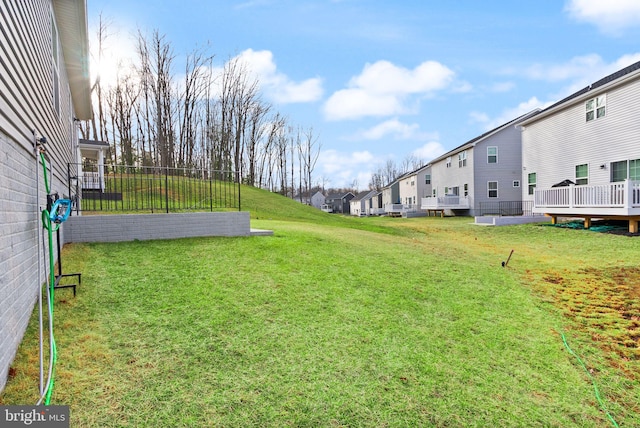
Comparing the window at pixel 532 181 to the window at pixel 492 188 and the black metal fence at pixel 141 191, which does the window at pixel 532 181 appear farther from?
the black metal fence at pixel 141 191

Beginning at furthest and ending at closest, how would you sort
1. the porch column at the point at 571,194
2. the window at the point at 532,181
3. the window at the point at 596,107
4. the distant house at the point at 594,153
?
1. the window at the point at 532,181
2. the window at the point at 596,107
3. the porch column at the point at 571,194
4. the distant house at the point at 594,153

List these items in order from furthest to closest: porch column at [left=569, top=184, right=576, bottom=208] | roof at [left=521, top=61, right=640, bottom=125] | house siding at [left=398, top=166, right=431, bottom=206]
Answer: house siding at [left=398, top=166, right=431, bottom=206], porch column at [left=569, top=184, right=576, bottom=208], roof at [left=521, top=61, right=640, bottom=125]

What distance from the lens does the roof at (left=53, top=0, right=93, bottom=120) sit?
7.59m

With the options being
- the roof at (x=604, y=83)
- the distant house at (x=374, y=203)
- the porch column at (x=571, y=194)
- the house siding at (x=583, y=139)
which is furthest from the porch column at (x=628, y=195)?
the distant house at (x=374, y=203)

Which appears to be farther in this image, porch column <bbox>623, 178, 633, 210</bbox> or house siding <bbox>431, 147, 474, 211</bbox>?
house siding <bbox>431, 147, 474, 211</bbox>

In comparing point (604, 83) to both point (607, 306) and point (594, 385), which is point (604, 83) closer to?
point (607, 306)

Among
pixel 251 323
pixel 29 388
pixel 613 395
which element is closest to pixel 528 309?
pixel 613 395

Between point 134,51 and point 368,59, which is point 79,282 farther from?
point 134,51

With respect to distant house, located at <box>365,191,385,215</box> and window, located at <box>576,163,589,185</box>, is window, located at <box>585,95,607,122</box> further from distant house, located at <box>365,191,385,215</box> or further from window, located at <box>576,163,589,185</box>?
distant house, located at <box>365,191,385,215</box>

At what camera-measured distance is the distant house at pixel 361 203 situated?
2394 inches

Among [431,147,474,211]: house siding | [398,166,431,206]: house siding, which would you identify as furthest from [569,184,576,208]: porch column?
[398,166,431,206]: house siding

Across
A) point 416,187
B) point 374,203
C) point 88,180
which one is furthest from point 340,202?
point 88,180

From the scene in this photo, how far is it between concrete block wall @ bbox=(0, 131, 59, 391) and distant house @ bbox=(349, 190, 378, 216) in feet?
180

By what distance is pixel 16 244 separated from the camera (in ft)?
10.4
